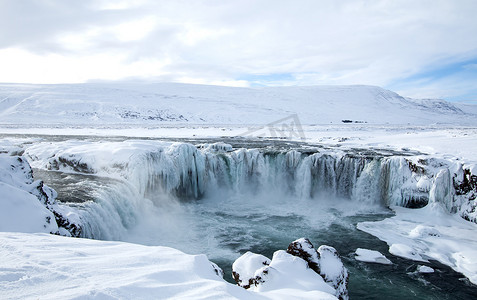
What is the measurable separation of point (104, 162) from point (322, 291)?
12.1m

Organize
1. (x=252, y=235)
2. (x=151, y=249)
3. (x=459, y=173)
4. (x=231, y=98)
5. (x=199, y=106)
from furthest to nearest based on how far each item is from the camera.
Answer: (x=231, y=98), (x=199, y=106), (x=459, y=173), (x=252, y=235), (x=151, y=249)

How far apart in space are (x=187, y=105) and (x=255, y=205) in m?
84.5

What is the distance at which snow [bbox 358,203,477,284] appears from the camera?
9891mm

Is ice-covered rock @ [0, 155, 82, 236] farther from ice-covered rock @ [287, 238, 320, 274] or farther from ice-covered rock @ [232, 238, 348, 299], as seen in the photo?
ice-covered rock @ [287, 238, 320, 274]

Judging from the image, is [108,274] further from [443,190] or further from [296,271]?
[443,190]

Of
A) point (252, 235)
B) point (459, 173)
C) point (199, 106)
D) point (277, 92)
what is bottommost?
point (252, 235)

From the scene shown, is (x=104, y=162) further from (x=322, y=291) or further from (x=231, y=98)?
(x=231, y=98)

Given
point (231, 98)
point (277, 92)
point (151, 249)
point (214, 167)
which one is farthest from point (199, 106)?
point (151, 249)

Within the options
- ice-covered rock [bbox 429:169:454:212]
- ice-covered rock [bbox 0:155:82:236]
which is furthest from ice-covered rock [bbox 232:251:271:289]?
ice-covered rock [bbox 429:169:454:212]

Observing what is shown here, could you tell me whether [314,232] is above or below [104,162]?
below

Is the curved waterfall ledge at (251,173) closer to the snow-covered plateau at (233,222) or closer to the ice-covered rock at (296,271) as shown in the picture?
the snow-covered plateau at (233,222)

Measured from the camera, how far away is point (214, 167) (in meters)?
18.0

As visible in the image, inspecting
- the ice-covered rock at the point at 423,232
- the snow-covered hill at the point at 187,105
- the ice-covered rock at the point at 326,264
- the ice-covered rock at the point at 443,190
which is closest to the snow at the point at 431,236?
the ice-covered rock at the point at 423,232

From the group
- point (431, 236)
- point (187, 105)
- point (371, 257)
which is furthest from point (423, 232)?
point (187, 105)
